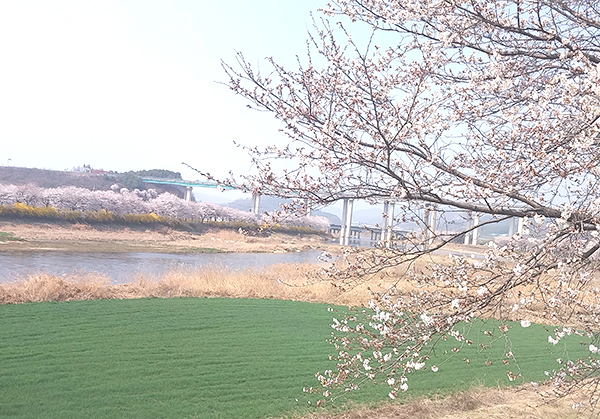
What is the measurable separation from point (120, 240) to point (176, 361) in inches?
1251

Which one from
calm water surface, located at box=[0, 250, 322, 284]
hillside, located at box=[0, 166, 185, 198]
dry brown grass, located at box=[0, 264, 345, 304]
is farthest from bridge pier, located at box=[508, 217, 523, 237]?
hillside, located at box=[0, 166, 185, 198]

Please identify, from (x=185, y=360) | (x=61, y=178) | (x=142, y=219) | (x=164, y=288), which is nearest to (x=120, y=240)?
(x=142, y=219)

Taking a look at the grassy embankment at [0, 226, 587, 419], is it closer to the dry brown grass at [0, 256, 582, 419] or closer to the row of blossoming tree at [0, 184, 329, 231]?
the dry brown grass at [0, 256, 582, 419]

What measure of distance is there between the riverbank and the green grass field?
1929 centimetres

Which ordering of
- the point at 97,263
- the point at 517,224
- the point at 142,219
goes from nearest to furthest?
the point at 517,224 → the point at 97,263 → the point at 142,219

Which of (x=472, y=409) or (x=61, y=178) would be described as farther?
(x=61, y=178)

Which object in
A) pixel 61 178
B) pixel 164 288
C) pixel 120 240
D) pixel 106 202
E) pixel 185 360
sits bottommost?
pixel 120 240

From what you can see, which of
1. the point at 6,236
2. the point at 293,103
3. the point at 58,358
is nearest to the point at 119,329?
the point at 58,358

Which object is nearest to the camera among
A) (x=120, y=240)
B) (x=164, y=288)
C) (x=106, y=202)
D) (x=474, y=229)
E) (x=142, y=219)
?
(x=474, y=229)

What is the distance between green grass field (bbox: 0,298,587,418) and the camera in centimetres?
517

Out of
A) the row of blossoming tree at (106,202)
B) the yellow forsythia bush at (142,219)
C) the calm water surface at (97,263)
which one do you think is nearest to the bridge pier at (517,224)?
the calm water surface at (97,263)

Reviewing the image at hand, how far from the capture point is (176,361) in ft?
21.6

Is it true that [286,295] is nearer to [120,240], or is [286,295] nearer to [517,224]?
[517,224]

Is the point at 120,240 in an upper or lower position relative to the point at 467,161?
lower
